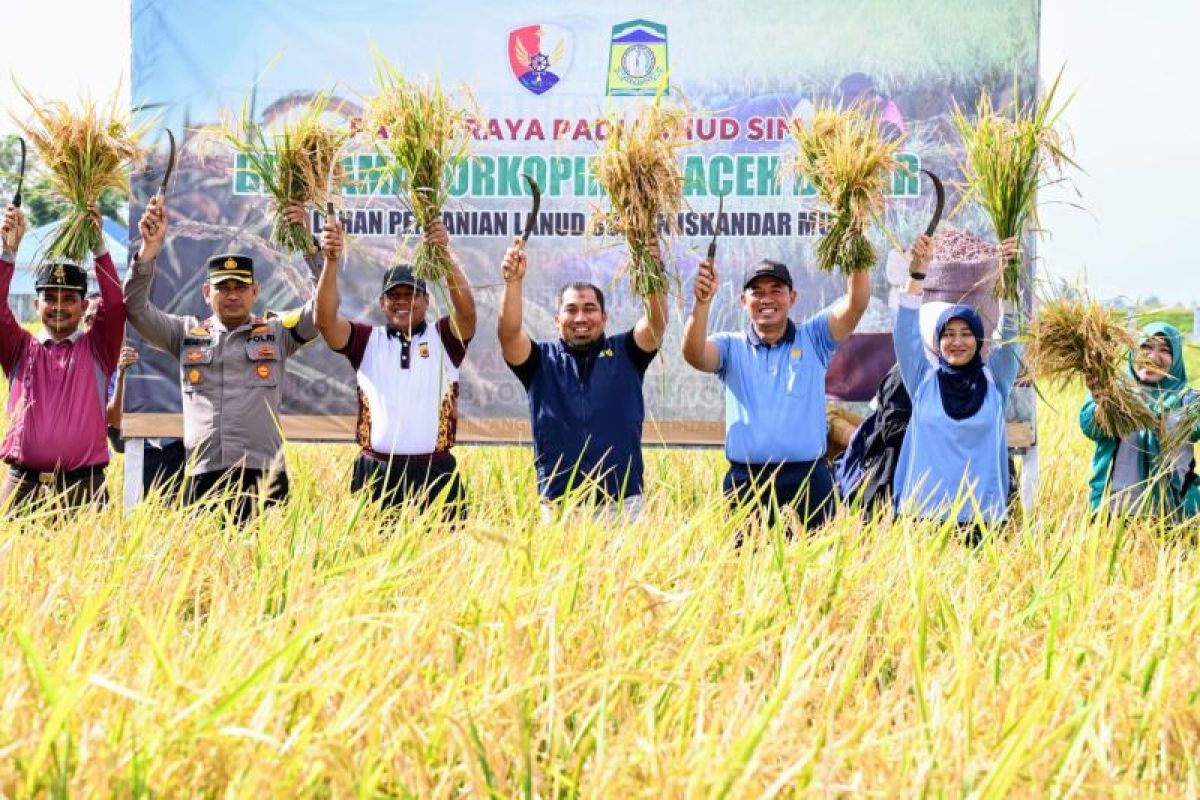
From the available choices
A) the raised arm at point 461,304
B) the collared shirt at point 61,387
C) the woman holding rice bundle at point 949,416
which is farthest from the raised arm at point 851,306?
the collared shirt at point 61,387

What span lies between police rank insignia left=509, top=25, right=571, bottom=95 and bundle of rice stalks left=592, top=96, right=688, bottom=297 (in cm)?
181

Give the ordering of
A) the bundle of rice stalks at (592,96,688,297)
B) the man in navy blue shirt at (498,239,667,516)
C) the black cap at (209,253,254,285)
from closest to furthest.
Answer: the bundle of rice stalks at (592,96,688,297) < the man in navy blue shirt at (498,239,667,516) < the black cap at (209,253,254,285)

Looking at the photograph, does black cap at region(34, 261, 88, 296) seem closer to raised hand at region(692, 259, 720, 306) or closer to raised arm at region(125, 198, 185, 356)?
raised arm at region(125, 198, 185, 356)

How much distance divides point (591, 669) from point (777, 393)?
2250mm

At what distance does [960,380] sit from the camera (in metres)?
Result: 4.44

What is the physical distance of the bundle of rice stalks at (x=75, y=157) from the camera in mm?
4676

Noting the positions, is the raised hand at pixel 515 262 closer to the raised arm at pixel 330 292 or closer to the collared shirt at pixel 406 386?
the collared shirt at pixel 406 386

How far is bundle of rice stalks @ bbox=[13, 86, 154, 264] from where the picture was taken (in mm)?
4676

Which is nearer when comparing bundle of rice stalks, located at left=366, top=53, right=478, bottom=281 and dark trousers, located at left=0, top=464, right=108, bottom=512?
bundle of rice stalks, located at left=366, top=53, right=478, bottom=281

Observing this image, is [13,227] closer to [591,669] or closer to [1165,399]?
[591,669]

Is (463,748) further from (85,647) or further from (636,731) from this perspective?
(85,647)

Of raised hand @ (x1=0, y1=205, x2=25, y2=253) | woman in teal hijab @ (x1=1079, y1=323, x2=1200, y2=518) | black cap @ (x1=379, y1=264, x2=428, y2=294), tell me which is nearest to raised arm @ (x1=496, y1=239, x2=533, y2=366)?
black cap @ (x1=379, y1=264, x2=428, y2=294)

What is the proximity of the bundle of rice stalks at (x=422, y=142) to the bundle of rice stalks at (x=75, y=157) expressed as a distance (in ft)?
3.88

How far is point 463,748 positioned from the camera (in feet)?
6.29
